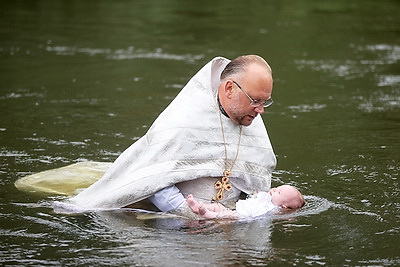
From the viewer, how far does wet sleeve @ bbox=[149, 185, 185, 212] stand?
21.1 feet

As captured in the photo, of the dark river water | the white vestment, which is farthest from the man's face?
the dark river water

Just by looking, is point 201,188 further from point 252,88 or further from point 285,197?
point 252,88

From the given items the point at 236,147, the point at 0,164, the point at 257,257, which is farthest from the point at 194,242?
the point at 0,164

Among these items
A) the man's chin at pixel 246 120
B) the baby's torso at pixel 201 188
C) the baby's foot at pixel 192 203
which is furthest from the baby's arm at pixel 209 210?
the man's chin at pixel 246 120

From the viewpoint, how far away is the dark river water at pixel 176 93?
19.8ft

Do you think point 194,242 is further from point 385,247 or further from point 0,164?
point 0,164

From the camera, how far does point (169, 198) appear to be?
21.1 ft

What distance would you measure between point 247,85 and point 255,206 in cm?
86

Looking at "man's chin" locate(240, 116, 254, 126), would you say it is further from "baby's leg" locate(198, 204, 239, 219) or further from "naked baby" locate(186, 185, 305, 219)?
"baby's leg" locate(198, 204, 239, 219)

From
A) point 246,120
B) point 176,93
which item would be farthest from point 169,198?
point 176,93

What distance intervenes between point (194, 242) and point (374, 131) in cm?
431

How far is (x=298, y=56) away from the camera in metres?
14.9

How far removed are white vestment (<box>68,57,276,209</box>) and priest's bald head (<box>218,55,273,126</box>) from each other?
0.20 m

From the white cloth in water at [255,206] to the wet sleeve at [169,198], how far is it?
42cm
